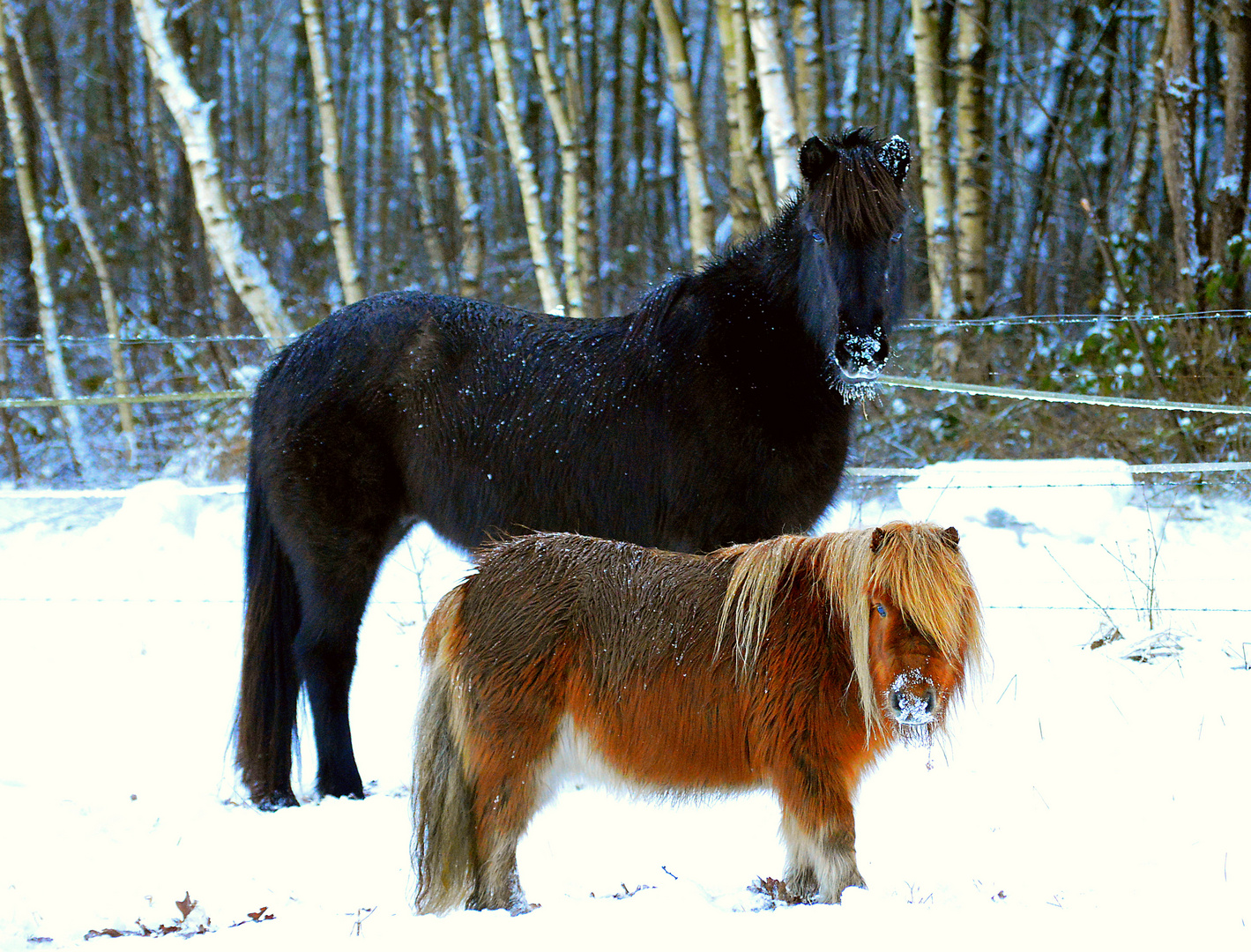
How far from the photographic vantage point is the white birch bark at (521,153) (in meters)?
9.16

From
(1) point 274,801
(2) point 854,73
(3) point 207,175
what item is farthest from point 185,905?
(2) point 854,73

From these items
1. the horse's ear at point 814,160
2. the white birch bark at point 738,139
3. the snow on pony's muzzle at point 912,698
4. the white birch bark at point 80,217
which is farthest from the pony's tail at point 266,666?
the white birch bark at point 80,217

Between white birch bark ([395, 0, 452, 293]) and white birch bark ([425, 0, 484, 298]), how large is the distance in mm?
305

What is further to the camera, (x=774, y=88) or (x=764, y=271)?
(x=774, y=88)

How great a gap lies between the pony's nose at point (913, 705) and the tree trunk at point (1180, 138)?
595 centimetres

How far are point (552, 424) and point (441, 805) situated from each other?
1.66 meters

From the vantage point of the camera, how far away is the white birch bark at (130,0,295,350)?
8367 millimetres

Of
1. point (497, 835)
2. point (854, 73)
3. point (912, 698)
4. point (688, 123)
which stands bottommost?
point (497, 835)

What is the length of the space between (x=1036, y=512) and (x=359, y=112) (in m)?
15.7

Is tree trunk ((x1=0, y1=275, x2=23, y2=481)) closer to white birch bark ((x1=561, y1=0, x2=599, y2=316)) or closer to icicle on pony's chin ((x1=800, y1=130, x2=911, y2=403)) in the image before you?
white birch bark ((x1=561, y1=0, x2=599, y2=316))

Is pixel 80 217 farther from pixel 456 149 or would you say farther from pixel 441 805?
pixel 441 805

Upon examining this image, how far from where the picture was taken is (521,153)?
9.38 meters

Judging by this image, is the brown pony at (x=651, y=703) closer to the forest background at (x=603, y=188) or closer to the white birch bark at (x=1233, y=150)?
the forest background at (x=603, y=188)

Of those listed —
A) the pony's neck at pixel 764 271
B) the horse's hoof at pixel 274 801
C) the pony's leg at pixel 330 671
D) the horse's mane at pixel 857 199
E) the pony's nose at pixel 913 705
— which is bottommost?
the horse's hoof at pixel 274 801
